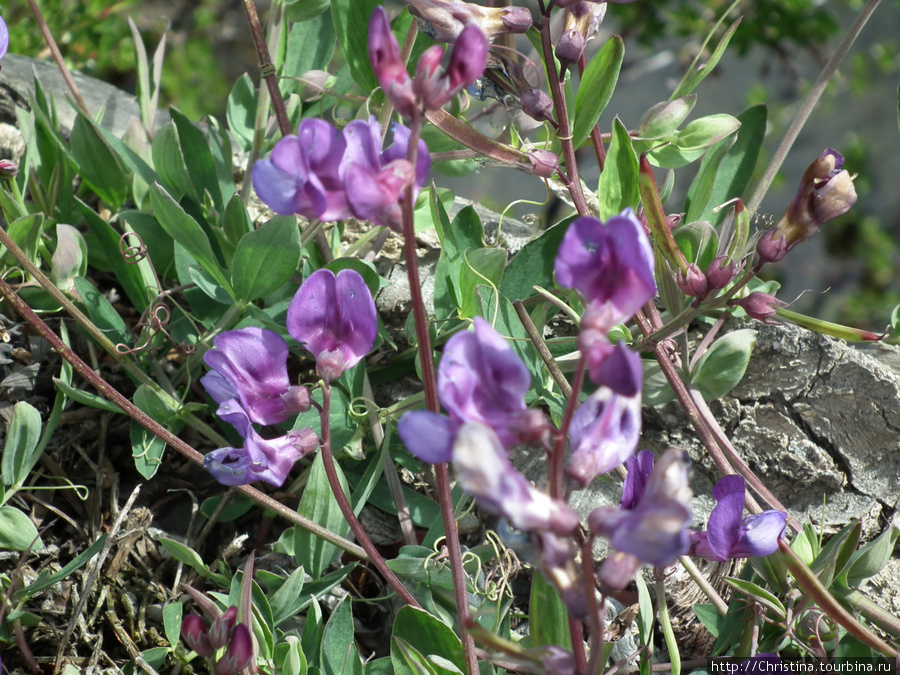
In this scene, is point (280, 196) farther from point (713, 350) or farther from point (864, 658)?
point (864, 658)

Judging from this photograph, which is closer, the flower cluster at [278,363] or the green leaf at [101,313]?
the flower cluster at [278,363]

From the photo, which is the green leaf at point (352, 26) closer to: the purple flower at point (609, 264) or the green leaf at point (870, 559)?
the purple flower at point (609, 264)

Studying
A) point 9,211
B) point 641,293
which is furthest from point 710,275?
point 9,211

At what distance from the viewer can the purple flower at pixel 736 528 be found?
2.79ft

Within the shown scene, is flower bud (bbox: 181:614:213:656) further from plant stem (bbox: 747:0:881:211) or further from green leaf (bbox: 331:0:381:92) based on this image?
plant stem (bbox: 747:0:881:211)

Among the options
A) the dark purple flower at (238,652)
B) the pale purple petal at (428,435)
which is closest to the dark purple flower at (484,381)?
the pale purple petal at (428,435)

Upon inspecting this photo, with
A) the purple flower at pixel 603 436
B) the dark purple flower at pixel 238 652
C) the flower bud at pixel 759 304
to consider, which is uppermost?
the purple flower at pixel 603 436

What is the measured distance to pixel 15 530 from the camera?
1029 mm

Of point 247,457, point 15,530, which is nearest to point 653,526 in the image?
point 247,457

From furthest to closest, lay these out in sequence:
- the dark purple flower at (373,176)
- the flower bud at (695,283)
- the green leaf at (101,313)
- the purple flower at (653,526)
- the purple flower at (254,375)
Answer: the green leaf at (101,313) < the flower bud at (695,283) < the purple flower at (254,375) < the dark purple flower at (373,176) < the purple flower at (653,526)

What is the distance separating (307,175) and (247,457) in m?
0.33

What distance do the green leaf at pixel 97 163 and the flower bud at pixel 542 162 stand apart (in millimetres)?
705

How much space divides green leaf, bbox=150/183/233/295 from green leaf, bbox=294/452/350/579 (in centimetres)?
30

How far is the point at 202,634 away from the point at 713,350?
0.74m
